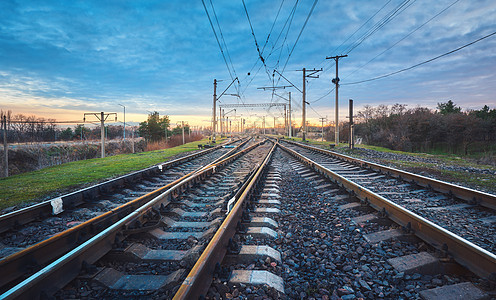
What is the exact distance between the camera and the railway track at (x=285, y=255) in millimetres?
2342

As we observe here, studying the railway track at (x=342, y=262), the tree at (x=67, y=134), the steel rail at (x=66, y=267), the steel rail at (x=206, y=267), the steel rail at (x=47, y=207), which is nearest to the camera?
the steel rail at (x=206, y=267)

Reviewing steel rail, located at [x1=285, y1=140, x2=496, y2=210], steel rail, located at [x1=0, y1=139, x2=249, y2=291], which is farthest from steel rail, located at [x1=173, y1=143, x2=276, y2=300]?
steel rail, located at [x1=285, y1=140, x2=496, y2=210]

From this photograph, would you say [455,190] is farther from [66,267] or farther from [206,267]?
[66,267]

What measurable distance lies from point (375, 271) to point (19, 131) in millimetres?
34624

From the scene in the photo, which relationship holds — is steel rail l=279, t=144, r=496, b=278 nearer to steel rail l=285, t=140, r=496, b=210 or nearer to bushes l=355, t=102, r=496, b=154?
steel rail l=285, t=140, r=496, b=210

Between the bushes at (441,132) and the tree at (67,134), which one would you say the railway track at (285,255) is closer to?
the bushes at (441,132)

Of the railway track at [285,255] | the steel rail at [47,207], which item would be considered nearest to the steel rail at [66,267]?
the railway track at [285,255]

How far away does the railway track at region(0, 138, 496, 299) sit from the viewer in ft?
7.68

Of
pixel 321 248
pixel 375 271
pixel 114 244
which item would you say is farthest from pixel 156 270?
pixel 375 271

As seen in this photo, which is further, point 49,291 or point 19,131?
point 19,131

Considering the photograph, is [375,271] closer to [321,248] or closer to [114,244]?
[321,248]

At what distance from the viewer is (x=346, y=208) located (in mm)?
4805

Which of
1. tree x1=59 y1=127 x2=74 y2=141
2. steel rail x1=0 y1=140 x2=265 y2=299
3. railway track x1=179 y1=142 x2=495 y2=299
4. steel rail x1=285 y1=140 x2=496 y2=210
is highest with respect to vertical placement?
tree x1=59 y1=127 x2=74 y2=141

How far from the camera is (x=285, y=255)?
3107 millimetres
